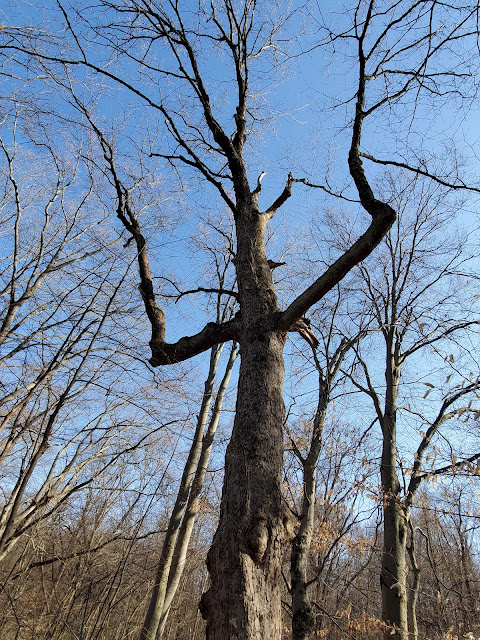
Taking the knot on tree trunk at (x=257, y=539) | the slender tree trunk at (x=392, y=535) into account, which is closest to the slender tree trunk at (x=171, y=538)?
the slender tree trunk at (x=392, y=535)

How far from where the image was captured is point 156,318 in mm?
3582

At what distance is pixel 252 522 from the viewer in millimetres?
1902

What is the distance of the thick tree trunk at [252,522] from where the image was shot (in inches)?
66.6

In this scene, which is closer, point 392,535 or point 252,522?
point 252,522

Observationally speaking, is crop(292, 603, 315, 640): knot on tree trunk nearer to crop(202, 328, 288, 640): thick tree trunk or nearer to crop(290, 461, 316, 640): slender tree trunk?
crop(290, 461, 316, 640): slender tree trunk

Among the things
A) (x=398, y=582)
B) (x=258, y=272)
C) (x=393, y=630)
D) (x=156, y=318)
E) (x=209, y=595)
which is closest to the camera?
(x=209, y=595)

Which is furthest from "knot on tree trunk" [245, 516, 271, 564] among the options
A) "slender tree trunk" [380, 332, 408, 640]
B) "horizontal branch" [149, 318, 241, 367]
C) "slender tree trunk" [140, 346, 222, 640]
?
"slender tree trunk" [380, 332, 408, 640]

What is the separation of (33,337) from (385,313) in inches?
274

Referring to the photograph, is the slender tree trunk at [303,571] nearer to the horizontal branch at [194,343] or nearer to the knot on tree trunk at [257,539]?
the horizontal branch at [194,343]

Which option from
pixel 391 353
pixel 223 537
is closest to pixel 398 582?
pixel 391 353

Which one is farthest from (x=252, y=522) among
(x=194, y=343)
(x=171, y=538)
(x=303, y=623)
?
(x=171, y=538)

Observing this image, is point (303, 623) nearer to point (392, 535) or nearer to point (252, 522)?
point (392, 535)

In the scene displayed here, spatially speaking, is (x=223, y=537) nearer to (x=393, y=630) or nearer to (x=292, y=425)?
(x=393, y=630)

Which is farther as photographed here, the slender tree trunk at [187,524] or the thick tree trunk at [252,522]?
the slender tree trunk at [187,524]
